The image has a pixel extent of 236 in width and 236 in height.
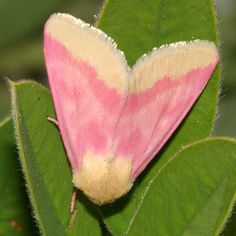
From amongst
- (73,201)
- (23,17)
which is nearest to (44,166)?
(73,201)

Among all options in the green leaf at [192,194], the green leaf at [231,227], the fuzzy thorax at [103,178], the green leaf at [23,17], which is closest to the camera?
the green leaf at [192,194]

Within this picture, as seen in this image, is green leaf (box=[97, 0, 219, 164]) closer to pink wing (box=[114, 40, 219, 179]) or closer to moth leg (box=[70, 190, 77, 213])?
pink wing (box=[114, 40, 219, 179])

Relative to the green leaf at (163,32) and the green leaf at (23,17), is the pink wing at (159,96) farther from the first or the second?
the green leaf at (23,17)

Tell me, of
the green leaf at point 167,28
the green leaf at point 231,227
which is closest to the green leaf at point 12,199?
the green leaf at point 167,28

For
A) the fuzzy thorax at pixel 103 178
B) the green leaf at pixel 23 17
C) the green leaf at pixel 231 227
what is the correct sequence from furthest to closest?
the green leaf at pixel 23 17, the fuzzy thorax at pixel 103 178, the green leaf at pixel 231 227

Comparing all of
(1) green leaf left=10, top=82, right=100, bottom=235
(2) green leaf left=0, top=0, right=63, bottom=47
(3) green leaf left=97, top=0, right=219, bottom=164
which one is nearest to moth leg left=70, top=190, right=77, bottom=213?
(1) green leaf left=10, top=82, right=100, bottom=235

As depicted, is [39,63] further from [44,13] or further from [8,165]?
[8,165]

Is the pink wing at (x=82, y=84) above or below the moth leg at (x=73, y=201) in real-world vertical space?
above
